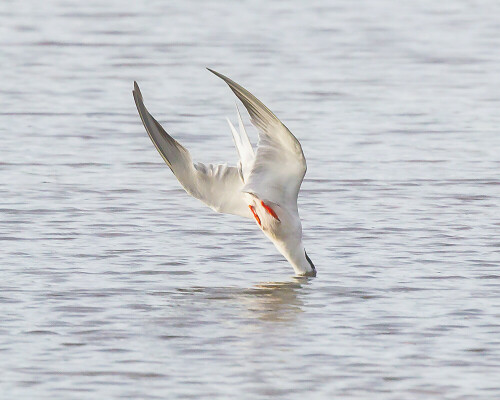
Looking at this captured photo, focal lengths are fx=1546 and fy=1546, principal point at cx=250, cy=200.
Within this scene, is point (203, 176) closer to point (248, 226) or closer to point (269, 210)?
point (269, 210)

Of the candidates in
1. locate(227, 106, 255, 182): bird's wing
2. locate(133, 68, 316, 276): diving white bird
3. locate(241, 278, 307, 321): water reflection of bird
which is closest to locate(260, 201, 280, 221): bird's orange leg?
locate(133, 68, 316, 276): diving white bird

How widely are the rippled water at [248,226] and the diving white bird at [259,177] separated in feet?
1.17

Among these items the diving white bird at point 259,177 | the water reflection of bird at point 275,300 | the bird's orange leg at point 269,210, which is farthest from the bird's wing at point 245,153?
the water reflection of bird at point 275,300

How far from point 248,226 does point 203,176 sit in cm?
164

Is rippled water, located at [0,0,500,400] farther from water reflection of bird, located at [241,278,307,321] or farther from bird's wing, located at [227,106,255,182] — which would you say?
bird's wing, located at [227,106,255,182]

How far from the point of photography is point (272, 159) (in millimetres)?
9055

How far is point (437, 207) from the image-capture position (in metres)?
11.5

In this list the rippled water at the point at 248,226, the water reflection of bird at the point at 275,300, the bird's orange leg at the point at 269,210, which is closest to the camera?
the rippled water at the point at 248,226

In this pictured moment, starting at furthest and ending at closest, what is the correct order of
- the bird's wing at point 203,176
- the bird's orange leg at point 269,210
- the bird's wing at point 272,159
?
the bird's wing at point 203,176
the bird's orange leg at point 269,210
the bird's wing at point 272,159

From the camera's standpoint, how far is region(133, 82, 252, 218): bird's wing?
935 cm

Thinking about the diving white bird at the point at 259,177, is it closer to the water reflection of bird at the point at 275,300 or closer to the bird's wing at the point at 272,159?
the bird's wing at the point at 272,159

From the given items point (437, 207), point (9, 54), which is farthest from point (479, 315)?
point (9, 54)

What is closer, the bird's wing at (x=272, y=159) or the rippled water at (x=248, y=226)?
the rippled water at (x=248, y=226)

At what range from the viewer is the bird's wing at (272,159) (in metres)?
8.95
